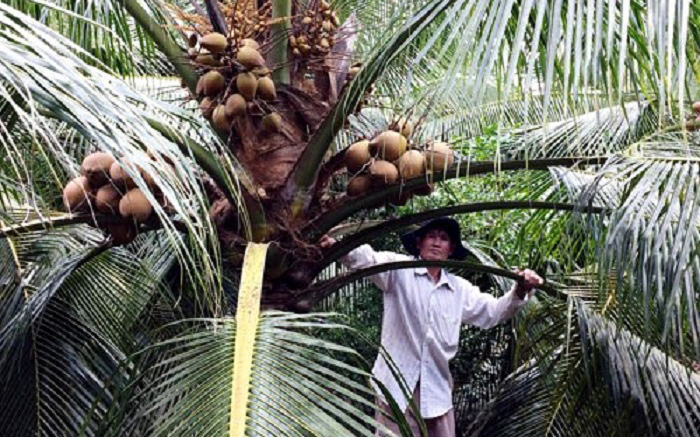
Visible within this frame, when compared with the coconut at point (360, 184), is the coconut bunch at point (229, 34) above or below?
above

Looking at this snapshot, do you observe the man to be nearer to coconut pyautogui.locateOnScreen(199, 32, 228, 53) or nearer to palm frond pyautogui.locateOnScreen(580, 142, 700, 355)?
palm frond pyautogui.locateOnScreen(580, 142, 700, 355)

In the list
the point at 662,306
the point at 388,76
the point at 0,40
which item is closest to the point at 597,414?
the point at 662,306

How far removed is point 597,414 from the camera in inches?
142

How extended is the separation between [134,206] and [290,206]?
1.54 ft

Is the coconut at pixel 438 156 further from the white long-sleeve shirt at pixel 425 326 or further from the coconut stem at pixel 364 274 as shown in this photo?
the white long-sleeve shirt at pixel 425 326

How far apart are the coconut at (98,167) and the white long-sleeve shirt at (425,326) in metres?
1.25

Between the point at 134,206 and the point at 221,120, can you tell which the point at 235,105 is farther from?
the point at 134,206

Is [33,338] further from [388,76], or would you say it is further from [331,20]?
[388,76]

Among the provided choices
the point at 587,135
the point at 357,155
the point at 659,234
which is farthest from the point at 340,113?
the point at 587,135

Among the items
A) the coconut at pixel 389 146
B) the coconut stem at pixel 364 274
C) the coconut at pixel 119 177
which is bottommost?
the coconut stem at pixel 364 274

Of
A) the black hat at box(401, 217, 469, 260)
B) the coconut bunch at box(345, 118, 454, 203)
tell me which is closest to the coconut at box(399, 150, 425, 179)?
the coconut bunch at box(345, 118, 454, 203)

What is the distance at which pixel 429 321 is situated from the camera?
3.70 m

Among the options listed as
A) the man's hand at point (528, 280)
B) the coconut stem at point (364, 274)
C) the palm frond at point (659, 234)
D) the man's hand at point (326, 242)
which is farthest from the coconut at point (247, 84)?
the man's hand at point (528, 280)

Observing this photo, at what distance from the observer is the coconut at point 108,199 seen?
2609 millimetres
